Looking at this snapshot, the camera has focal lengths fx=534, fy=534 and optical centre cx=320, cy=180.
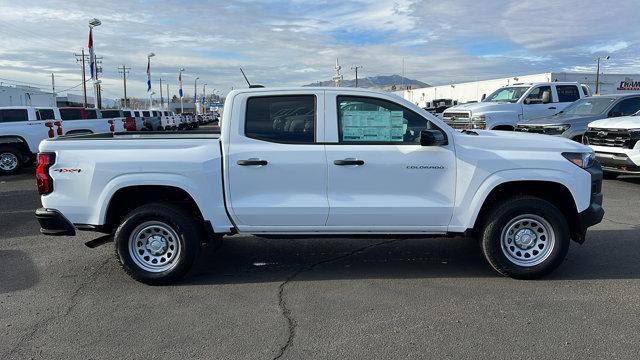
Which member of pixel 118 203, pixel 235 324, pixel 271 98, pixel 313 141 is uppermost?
pixel 271 98

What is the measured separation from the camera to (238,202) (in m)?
4.99

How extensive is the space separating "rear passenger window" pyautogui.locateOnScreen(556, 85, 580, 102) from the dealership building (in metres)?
16.1

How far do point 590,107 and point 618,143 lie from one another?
296 cm

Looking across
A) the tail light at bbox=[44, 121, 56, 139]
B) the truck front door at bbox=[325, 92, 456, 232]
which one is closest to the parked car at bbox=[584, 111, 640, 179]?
the truck front door at bbox=[325, 92, 456, 232]

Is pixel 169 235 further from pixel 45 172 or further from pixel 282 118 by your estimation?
pixel 282 118

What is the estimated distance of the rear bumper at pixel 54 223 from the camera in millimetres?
5039

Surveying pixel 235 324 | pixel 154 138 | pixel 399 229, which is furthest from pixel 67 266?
pixel 399 229

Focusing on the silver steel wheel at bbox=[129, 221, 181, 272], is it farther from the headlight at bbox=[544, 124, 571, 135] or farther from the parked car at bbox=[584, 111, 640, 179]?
the headlight at bbox=[544, 124, 571, 135]

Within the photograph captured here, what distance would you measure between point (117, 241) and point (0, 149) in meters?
11.6

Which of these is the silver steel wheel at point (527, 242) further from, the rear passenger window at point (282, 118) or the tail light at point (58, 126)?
the tail light at point (58, 126)

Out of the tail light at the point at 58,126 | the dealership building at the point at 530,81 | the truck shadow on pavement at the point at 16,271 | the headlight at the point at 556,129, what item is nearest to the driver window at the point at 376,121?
the truck shadow on pavement at the point at 16,271

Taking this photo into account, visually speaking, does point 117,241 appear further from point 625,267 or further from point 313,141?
point 625,267

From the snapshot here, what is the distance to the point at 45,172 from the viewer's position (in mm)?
5012

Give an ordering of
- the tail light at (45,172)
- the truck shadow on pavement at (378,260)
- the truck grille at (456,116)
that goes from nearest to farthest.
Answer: the tail light at (45,172) < the truck shadow on pavement at (378,260) < the truck grille at (456,116)
